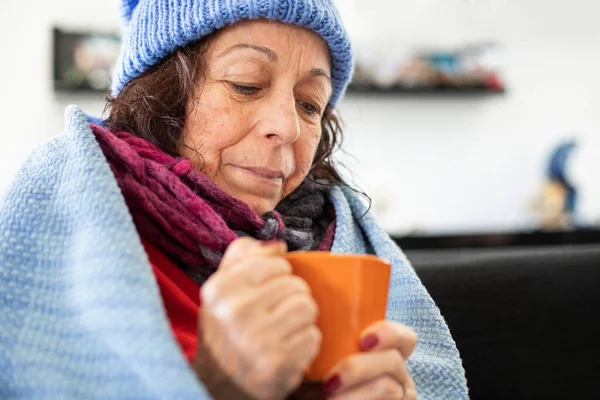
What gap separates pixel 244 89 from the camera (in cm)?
83

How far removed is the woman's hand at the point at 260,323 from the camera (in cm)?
49

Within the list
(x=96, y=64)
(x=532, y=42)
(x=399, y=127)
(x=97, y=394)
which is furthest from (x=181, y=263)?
(x=532, y=42)

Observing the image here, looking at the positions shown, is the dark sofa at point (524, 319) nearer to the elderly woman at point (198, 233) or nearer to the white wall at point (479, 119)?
the elderly woman at point (198, 233)

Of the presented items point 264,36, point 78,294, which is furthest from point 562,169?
point 78,294

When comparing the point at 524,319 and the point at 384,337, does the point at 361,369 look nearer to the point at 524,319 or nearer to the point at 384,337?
the point at 384,337

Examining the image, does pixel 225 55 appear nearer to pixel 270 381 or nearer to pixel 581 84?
pixel 270 381

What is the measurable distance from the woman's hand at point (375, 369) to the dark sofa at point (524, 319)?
490 millimetres

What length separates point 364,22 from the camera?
9.57ft

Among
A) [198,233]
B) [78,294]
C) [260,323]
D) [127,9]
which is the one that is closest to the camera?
[260,323]

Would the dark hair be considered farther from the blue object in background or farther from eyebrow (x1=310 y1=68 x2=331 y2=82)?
the blue object in background

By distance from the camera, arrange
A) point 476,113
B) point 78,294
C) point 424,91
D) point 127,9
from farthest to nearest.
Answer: point 476,113 < point 424,91 < point 127,9 < point 78,294

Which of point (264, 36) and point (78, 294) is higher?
point (264, 36)

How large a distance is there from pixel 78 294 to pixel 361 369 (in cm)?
29

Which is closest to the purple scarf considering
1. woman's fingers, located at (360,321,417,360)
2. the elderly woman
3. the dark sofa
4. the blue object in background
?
the elderly woman
